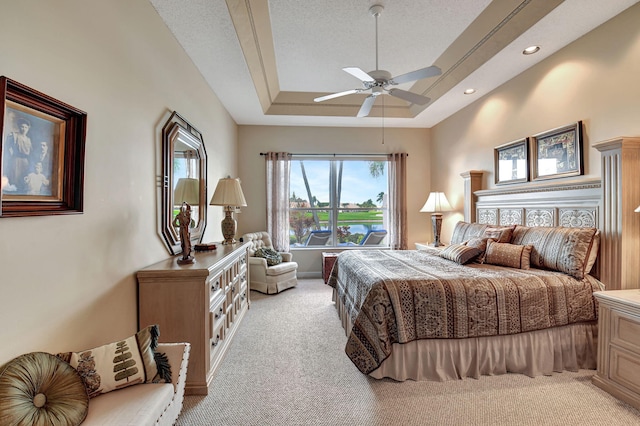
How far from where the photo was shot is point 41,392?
113 centimetres

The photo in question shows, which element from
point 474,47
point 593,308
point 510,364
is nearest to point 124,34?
point 474,47

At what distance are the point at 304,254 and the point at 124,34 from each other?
4313 millimetres

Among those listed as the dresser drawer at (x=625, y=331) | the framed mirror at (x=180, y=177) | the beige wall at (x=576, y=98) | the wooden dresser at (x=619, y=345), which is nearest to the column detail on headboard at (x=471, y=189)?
the beige wall at (x=576, y=98)

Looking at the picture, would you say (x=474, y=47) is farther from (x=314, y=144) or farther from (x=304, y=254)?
(x=304, y=254)

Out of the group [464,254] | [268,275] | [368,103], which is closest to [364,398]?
[464,254]

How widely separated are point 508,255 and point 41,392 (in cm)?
334

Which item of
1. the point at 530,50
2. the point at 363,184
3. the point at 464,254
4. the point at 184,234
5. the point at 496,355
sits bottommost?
the point at 496,355

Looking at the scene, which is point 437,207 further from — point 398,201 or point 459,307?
point 459,307

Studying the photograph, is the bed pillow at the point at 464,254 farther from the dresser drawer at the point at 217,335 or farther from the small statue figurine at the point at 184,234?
the small statue figurine at the point at 184,234

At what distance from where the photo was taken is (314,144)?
18.5ft

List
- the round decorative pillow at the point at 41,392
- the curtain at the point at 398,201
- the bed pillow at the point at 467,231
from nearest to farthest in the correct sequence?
the round decorative pillow at the point at 41,392, the bed pillow at the point at 467,231, the curtain at the point at 398,201

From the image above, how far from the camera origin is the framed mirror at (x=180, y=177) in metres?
2.56

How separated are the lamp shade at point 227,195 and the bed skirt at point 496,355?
7.14ft

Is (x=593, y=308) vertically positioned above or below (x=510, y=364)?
above
